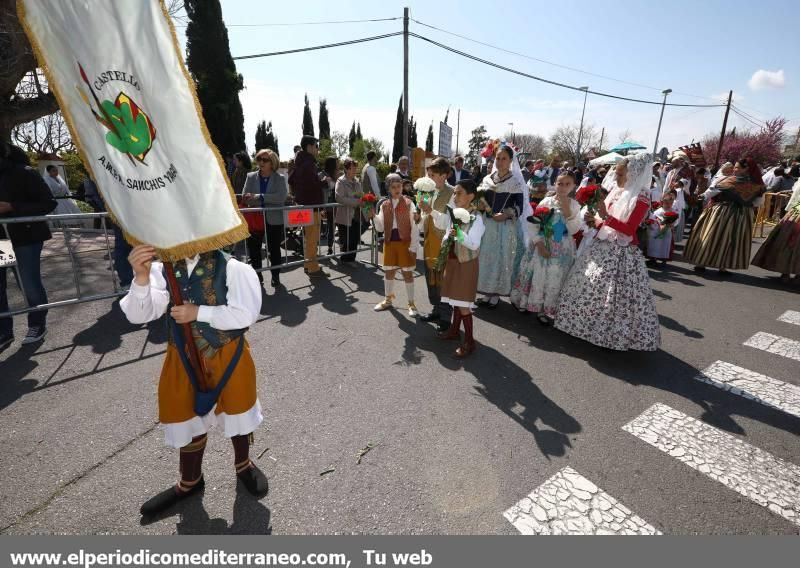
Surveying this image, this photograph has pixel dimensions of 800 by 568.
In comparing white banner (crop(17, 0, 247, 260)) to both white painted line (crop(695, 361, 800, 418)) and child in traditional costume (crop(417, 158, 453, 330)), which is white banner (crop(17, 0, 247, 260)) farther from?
white painted line (crop(695, 361, 800, 418))

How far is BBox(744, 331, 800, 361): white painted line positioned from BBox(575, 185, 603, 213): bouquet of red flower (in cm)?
271

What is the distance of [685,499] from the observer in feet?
8.44

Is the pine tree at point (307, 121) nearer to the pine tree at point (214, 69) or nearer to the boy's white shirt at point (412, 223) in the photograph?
the pine tree at point (214, 69)

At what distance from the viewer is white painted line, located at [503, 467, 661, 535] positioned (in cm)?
233

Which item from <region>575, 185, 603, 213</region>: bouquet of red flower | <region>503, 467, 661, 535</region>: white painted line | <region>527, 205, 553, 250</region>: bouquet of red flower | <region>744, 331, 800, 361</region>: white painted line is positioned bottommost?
<region>503, 467, 661, 535</region>: white painted line

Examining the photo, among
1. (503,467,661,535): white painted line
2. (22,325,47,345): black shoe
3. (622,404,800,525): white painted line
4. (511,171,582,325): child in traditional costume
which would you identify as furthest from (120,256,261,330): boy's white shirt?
(511,171,582,325): child in traditional costume

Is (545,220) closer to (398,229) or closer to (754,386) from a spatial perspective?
(398,229)

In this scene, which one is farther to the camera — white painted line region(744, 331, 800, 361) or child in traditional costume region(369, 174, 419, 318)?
child in traditional costume region(369, 174, 419, 318)

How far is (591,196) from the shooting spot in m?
4.59

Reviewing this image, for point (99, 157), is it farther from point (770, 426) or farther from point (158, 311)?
point (770, 426)

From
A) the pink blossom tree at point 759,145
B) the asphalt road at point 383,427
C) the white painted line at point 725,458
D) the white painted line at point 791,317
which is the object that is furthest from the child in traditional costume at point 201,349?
the pink blossom tree at point 759,145

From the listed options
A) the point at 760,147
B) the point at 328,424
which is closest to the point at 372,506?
the point at 328,424

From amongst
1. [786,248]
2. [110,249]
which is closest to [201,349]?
[110,249]

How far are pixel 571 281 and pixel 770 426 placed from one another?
218 cm
